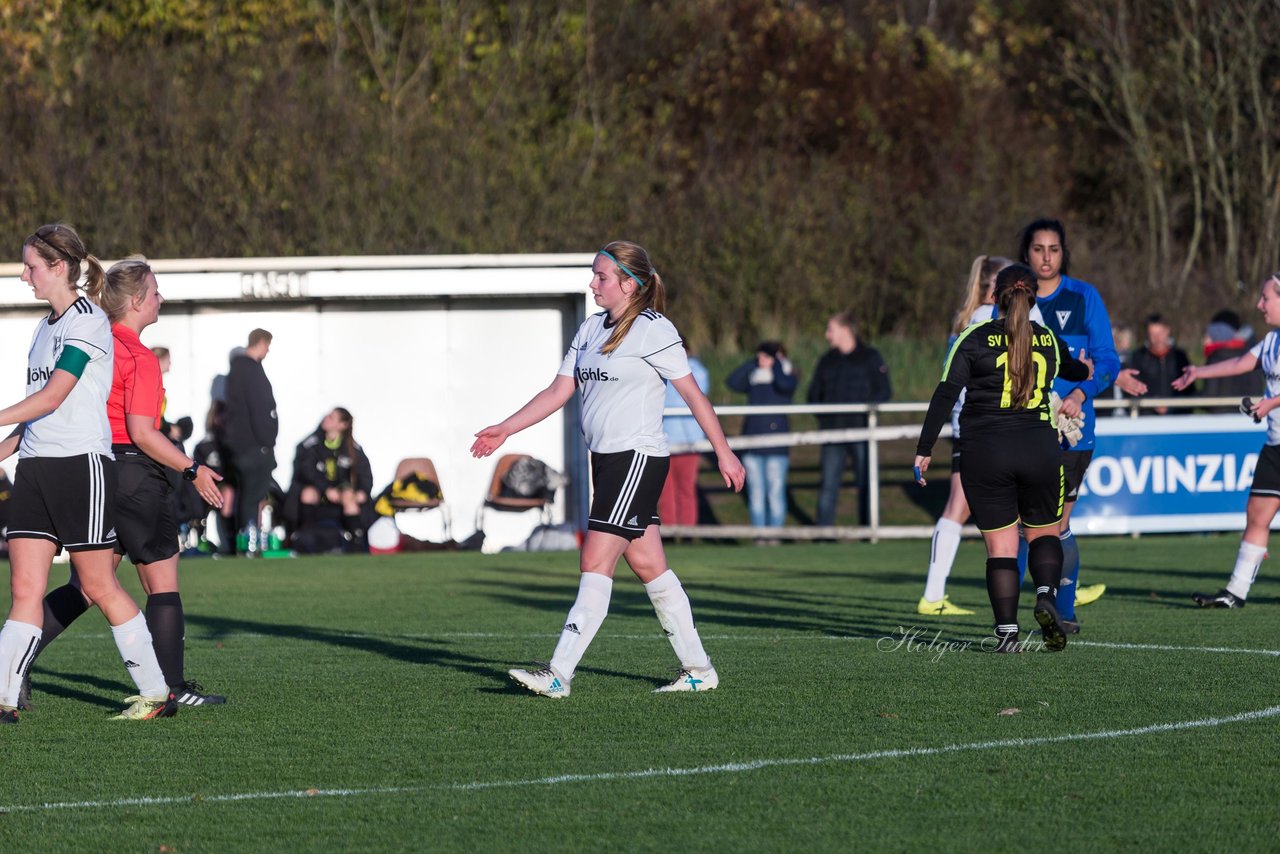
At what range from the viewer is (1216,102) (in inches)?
1407

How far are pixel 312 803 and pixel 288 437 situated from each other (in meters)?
13.0

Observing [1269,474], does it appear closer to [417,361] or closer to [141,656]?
[141,656]

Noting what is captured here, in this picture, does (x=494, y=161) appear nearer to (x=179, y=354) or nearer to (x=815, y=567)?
(x=179, y=354)

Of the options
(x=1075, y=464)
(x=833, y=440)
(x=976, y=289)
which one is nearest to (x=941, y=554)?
(x=1075, y=464)

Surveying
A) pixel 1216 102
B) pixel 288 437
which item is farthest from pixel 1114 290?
pixel 288 437

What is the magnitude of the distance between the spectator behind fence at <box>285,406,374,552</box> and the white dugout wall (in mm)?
744

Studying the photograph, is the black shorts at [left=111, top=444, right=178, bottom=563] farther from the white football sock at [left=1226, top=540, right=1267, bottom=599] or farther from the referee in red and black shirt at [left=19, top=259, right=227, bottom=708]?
the white football sock at [left=1226, top=540, right=1267, bottom=599]

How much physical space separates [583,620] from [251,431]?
10.6 meters

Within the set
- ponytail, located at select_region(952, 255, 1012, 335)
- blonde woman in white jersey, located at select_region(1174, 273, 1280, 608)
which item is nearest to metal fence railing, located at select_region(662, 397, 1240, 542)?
blonde woman in white jersey, located at select_region(1174, 273, 1280, 608)

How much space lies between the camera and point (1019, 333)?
28.0 feet

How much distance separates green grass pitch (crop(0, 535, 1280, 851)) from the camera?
5434 millimetres

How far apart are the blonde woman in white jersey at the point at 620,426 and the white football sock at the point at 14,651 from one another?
70.0 inches

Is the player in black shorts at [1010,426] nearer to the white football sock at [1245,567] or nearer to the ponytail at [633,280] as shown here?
the ponytail at [633,280]

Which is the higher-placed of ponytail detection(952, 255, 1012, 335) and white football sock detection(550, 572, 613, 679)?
ponytail detection(952, 255, 1012, 335)
